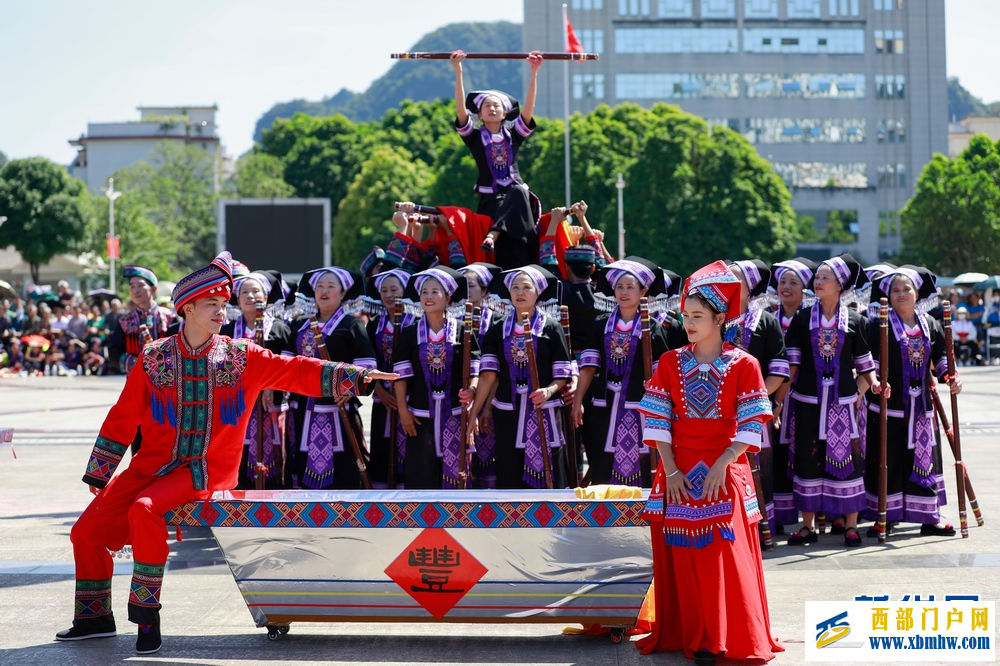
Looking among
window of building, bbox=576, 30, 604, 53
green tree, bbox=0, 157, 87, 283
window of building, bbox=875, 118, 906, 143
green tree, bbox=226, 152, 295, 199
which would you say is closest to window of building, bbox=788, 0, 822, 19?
window of building, bbox=875, 118, 906, 143

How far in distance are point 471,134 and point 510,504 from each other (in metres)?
4.91

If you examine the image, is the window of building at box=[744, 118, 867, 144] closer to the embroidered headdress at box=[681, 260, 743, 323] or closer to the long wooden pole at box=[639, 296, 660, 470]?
the long wooden pole at box=[639, 296, 660, 470]

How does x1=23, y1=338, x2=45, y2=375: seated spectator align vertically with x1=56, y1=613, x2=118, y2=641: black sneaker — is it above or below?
above

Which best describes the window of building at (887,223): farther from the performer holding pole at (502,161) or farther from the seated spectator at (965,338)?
the performer holding pole at (502,161)

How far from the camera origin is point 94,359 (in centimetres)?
2731

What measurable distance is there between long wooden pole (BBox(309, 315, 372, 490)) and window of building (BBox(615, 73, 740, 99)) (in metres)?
64.6

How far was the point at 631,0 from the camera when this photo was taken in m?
71.4

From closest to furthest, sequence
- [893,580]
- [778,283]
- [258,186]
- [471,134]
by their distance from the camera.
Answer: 1. [893,580]
2. [778,283]
3. [471,134]
4. [258,186]

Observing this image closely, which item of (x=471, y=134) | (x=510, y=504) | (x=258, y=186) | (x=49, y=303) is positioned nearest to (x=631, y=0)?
(x=258, y=186)

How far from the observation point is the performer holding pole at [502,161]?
952 centimetres

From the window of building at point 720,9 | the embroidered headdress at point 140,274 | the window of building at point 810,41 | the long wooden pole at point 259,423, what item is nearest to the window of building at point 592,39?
the window of building at point 720,9

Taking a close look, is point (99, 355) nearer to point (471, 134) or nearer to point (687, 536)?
point (471, 134)

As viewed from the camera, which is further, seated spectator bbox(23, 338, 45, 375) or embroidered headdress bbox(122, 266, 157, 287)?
seated spectator bbox(23, 338, 45, 375)

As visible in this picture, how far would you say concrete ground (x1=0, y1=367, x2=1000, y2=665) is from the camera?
18.2 feet
